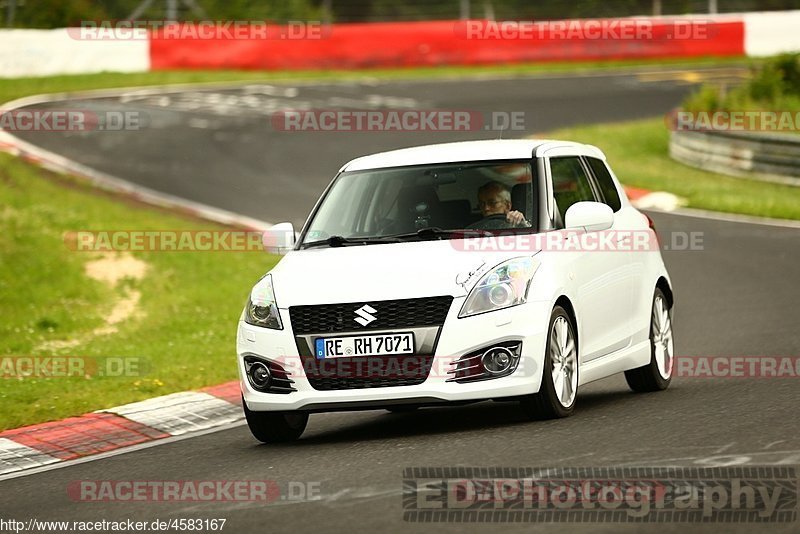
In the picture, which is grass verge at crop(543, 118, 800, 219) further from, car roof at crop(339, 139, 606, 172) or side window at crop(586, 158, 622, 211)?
car roof at crop(339, 139, 606, 172)

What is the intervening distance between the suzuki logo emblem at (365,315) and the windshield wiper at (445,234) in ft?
3.12

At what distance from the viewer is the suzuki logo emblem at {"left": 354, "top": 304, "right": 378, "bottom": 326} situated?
8.85 metres

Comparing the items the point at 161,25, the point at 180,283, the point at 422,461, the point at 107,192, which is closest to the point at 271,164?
the point at 107,192

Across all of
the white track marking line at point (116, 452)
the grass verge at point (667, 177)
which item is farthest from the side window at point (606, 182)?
the grass verge at point (667, 177)

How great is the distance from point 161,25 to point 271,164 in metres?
16.4

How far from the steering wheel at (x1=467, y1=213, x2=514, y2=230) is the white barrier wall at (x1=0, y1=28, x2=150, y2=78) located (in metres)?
31.1

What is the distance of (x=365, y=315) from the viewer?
888 centimetres

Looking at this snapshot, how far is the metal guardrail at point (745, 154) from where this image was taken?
984 inches

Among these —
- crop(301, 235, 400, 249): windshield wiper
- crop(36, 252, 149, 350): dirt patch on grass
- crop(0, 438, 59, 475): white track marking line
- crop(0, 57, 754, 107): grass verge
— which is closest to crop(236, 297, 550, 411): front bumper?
crop(301, 235, 400, 249): windshield wiper

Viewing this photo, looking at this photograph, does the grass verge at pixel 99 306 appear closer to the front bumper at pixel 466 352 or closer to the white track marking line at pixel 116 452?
the white track marking line at pixel 116 452

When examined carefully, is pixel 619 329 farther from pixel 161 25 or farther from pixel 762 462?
pixel 161 25

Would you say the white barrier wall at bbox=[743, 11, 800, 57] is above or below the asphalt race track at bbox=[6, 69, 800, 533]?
below

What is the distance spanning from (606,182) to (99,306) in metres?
7.37

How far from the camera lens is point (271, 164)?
27422 mm
